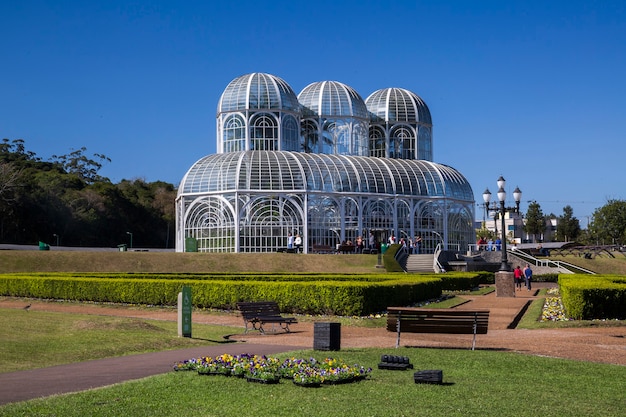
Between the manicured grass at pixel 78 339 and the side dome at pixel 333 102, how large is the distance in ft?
170

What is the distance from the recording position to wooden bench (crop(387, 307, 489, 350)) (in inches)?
709

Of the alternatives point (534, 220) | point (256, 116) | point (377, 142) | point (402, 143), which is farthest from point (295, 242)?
point (534, 220)

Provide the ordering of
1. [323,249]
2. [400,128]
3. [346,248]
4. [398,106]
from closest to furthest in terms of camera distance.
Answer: [346,248]
[323,249]
[400,128]
[398,106]

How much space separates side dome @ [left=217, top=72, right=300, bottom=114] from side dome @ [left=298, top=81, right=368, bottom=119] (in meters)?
4.50

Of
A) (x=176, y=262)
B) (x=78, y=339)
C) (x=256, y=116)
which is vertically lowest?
(x=78, y=339)

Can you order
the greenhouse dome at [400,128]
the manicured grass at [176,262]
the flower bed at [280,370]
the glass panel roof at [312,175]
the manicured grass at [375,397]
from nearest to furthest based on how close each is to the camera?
the manicured grass at [375,397] → the flower bed at [280,370] → the manicured grass at [176,262] → the glass panel roof at [312,175] → the greenhouse dome at [400,128]

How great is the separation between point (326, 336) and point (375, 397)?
496 cm

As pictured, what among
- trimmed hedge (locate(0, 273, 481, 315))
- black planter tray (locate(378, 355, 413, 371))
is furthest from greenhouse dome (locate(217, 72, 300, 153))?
black planter tray (locate(378, 355, 413, 371))

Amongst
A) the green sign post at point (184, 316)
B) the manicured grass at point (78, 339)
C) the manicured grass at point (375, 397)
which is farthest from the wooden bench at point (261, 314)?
the manicured grass at point (375, 397)

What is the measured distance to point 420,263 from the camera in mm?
54562

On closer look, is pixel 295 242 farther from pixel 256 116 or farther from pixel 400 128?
pixel 400 128

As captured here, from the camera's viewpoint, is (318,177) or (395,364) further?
(318,177)

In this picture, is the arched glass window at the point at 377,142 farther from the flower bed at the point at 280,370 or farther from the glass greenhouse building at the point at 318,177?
the flower bed at the point at 280,370

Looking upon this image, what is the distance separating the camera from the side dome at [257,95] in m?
69.4
